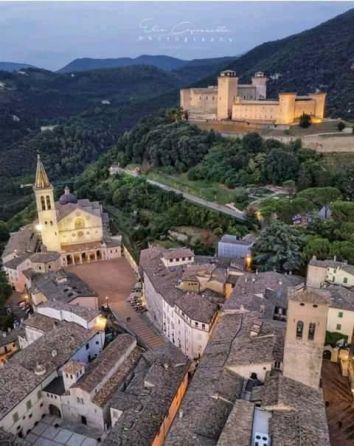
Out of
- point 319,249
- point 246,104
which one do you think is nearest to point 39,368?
point 319,249

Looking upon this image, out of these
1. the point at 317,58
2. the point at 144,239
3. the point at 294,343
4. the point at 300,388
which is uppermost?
the point at 317,58

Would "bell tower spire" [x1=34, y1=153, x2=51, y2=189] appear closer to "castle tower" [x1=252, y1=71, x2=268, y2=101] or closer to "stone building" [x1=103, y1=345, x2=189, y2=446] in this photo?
"stone building" [x1=103, y1=345, x2=189, y2=446]

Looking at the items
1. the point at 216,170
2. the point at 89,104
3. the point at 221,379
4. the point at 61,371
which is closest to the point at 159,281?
the point at 61,371

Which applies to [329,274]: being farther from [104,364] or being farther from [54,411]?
[54,411]

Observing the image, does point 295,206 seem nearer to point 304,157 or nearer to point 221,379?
point 304,157

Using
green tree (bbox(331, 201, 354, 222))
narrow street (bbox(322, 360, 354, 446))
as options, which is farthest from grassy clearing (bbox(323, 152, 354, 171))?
narrow street (bbox(322, 360, 354, 446))

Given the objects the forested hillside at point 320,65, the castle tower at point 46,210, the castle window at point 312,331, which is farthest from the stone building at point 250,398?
the forested hillside at point 320,65
